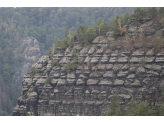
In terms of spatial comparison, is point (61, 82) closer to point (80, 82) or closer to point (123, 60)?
point (80, 82)

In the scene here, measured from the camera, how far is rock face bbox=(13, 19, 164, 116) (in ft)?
251

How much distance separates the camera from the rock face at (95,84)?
76.4m

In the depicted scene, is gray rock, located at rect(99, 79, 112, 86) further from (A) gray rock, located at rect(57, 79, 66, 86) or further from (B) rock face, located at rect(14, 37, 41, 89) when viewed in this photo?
(B) rock face, located at rect(14, 37, 41, 89)

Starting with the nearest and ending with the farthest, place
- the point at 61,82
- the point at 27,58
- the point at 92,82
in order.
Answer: the point at 92,82, the point at 61,82, the point at 27,58

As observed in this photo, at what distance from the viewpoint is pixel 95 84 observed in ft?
266

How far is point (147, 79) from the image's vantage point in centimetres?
7631

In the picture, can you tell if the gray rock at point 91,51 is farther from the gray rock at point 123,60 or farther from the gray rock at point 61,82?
the gray rock at point 61,82

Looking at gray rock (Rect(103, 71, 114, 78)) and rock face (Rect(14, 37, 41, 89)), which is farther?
rock face (Rect(14, 37, 41, 89))


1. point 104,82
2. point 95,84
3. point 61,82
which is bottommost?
point 95,84

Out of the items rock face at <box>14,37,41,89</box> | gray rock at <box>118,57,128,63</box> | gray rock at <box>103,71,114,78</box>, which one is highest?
gray rock at <box>118,57,128,63</box>

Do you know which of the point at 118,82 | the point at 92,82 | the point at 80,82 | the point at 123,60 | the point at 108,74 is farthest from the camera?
the point at 80,82

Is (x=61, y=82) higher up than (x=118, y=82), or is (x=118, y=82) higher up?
(x=118, y=82)

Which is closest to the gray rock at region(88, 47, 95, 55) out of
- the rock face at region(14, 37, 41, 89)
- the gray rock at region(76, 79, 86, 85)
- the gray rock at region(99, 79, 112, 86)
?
the gray rock at region(76, 79, 86, 85)

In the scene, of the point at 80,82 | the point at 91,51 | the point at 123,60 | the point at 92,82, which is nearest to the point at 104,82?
the point at 92,82
